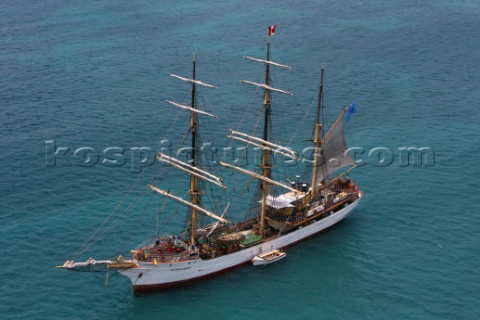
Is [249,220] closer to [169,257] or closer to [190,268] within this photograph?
[190,268]

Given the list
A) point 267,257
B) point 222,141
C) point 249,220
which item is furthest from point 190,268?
point 222,141

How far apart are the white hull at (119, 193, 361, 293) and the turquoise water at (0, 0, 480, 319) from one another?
1673mm

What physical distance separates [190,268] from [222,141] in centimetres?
4432

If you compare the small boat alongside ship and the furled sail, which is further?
the furled sail

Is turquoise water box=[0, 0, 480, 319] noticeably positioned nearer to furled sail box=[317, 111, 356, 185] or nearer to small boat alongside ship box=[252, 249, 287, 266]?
small boat alongside ship box=[252, 249, 287, 266]

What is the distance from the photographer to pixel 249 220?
104 meters

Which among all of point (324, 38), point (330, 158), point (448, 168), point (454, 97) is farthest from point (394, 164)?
point (324, 38)

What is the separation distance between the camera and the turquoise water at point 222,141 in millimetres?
89750

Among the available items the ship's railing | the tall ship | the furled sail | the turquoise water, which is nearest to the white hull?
the tall ship

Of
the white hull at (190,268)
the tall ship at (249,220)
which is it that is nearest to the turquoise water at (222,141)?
the white hull at (190,268)

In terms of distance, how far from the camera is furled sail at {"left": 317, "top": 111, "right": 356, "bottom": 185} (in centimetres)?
10950

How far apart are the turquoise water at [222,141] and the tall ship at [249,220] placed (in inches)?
114

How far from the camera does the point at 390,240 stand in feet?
339

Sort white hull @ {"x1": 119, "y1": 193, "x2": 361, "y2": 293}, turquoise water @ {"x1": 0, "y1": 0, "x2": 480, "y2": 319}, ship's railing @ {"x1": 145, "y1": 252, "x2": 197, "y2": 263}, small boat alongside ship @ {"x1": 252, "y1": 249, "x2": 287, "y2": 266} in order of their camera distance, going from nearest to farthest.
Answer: white hull @ {"x1": 119, "y1": 193, "x2": 361, "y2": 293}, ship's railing @ {"x1": 145, "y1": 252, "x2": 197, "y2": 263}, turquoise water @ {"x1": 0, "y1": 0, "x2": 480, "y2": 319}, small boat alongside ship @ {"x1": 252, "y1": 249, "x2": 287, "y2": 266}
